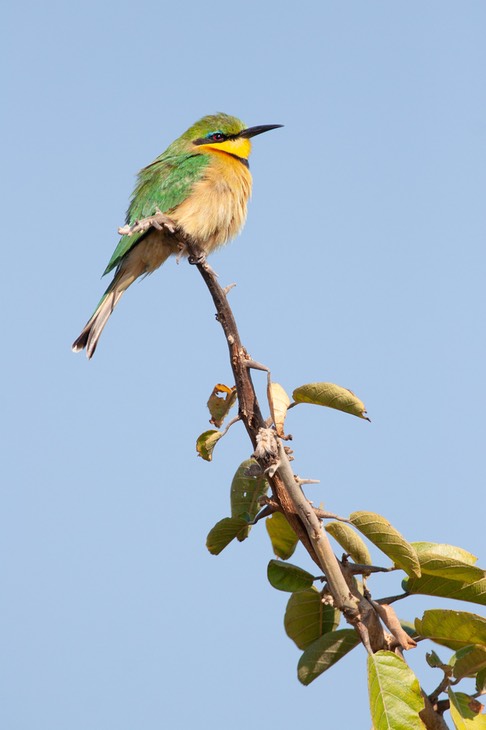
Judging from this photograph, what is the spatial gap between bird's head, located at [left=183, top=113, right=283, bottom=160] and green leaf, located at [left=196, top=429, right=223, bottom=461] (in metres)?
3.23

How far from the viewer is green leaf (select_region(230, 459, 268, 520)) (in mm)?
1630

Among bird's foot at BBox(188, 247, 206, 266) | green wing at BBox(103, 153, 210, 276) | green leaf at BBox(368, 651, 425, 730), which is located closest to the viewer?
green leaf at BBox(368, 651, 425, 730)

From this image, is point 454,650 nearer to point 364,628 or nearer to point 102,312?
point 364,628

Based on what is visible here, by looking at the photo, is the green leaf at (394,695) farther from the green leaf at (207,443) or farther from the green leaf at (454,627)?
the green leaf at (207,443)

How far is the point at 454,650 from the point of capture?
4.78 feet

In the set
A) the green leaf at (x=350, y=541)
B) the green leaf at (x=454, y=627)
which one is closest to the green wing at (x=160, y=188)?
the green leaf at (x=350, y=541)

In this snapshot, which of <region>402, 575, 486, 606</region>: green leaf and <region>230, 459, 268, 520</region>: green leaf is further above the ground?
<region>230, 459, 268, 520</region>: green leaf

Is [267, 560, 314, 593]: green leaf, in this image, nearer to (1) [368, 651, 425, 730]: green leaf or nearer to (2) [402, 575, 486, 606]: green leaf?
(2) [402, 575, 486, 606]: green leaf

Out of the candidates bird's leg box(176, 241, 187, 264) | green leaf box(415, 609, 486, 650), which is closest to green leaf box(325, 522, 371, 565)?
green leaf box(415, 609, 486, 650)

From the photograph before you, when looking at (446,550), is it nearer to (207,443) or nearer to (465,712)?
(465,712)

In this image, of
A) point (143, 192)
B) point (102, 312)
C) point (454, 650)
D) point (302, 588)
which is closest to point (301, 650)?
point (302, 588)

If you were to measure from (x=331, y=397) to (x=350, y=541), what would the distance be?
0.26 m

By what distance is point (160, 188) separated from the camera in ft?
14.3

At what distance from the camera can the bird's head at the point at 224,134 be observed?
4691 mm
